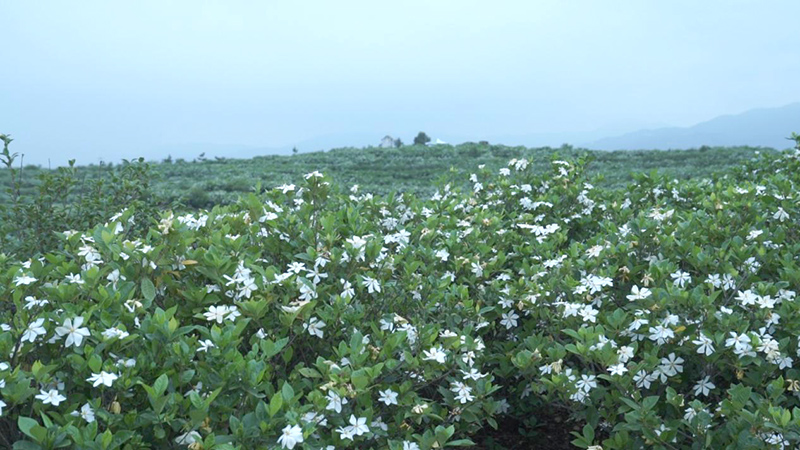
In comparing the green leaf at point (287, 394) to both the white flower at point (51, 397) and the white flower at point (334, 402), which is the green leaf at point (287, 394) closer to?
the white flower at point (334, 402)

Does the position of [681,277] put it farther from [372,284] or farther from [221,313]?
[221,313]

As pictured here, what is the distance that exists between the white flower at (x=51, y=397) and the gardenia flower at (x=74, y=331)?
6.9 inches

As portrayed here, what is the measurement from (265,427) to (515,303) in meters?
1.67

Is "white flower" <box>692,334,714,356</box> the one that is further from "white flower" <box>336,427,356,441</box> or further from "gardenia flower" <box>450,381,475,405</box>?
"white flower" <box>336,427,356,441</box>

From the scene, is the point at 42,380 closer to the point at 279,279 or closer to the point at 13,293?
the point at 13,293

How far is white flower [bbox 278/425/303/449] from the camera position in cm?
202

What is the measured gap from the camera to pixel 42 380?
2240 millimetres

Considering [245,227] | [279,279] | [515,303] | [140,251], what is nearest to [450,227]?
[515,303]

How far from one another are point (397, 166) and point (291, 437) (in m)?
17.2

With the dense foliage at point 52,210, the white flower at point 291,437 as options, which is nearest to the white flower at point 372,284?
the white flower at point 291,437

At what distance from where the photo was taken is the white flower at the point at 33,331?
2340 mm

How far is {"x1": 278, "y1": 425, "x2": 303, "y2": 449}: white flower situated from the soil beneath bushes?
1.76 meters

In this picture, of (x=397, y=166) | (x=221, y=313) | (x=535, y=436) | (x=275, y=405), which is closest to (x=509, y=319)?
(x=535, y=436)

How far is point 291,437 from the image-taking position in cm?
Answer: 203
